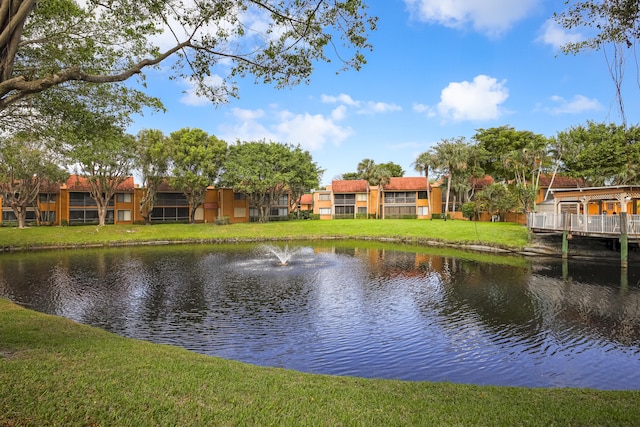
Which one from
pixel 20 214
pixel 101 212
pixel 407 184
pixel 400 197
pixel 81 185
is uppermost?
pixel 407 184

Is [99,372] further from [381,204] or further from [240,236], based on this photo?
[381,204]

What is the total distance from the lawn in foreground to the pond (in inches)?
119

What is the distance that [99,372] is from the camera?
22.2 feet

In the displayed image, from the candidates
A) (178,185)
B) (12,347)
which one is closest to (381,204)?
(178,185)

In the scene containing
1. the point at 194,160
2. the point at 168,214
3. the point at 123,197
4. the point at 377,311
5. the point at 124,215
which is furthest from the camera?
the point at 168,214

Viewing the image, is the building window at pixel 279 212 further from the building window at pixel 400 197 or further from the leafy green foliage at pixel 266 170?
the building window at pixel 400 197

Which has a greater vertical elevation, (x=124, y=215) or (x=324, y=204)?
(x=324, y=204)

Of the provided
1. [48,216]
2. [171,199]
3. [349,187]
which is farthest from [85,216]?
[349,187]

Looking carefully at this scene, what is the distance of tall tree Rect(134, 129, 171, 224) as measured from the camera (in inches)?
1964

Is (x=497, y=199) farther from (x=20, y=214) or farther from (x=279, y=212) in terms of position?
(x=20, y=214)

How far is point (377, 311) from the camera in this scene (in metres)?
16.2

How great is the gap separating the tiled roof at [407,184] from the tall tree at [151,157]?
35635mm

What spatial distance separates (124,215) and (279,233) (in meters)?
26.6

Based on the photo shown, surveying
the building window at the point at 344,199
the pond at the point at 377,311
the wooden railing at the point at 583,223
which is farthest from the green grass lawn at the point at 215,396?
the building window at the point at 344,199
